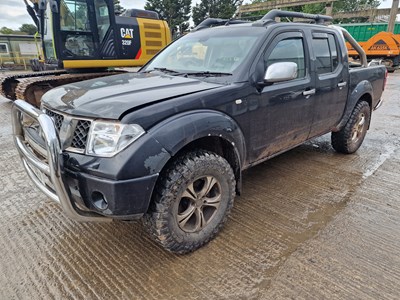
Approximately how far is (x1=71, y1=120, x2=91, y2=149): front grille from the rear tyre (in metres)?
3.66

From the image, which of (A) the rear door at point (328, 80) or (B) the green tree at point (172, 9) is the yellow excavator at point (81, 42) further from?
(B) the green tree at point (172, 9)

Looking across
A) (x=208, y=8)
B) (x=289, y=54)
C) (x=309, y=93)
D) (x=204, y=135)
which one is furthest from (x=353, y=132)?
(x=208, y=8)

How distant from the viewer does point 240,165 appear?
2709mm

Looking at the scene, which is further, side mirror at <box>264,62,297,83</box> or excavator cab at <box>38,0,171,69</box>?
excavator cab at <box>38,0,171,69</box>

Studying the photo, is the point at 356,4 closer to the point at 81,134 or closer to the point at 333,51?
the point at 333,51

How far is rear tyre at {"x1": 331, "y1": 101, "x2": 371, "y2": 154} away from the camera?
4.29 meters

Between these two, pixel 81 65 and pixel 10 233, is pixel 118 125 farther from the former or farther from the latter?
pixel 81 65

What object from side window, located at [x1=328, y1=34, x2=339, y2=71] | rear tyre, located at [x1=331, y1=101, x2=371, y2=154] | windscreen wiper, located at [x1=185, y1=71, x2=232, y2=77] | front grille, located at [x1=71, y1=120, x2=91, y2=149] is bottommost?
rear tyre, located at [x1=331, y1=101, x2=371, y2=154]

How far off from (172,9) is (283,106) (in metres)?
33.6

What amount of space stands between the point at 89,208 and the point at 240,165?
4.43ft

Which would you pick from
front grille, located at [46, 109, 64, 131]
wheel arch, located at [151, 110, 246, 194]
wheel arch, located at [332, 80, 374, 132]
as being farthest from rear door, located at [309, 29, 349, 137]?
front grille, located at [46, 109, 64, 131]

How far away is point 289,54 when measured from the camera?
10.4 ft

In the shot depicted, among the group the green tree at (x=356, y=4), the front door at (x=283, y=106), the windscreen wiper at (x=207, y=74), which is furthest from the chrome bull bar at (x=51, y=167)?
the green tree at (x=356, y=4)

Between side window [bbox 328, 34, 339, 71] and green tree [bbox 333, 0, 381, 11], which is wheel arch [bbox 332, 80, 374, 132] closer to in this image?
side window [bbox 328, 34, 339, 71]
